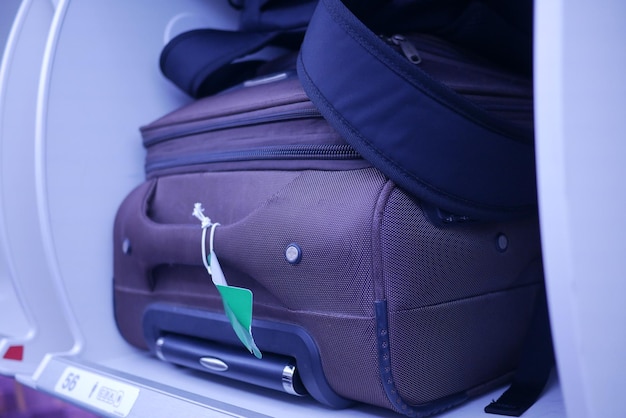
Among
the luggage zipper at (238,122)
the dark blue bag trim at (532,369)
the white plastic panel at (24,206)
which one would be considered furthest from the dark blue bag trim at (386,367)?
the white plastic panel at (24,206)

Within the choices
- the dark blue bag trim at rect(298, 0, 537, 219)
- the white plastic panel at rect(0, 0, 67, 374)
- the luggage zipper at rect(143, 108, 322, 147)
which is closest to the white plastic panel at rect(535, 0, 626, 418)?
the dark blue bag trim at rect(298, 0, 537, 219)

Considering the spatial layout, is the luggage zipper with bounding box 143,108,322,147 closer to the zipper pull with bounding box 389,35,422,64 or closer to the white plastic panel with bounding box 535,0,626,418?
the zipper pull with bounding box 389,35,422,64

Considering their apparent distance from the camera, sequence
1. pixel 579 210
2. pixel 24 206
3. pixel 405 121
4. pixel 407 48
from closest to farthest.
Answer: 1. pixel 579 210
2. pixel 405 121
3. pixel 407 48
4. pixel 24 206

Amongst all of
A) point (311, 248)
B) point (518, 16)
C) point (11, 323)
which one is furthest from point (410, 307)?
point (11, 323)

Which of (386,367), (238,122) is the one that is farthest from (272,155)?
(386,367)

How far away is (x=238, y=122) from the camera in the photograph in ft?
2.22

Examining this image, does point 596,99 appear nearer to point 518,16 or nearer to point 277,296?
point 277,296

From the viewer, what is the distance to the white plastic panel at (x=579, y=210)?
0.34 m

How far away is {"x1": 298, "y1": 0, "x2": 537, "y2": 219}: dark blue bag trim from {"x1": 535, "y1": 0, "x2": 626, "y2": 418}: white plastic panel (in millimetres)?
145

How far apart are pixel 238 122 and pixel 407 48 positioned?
0.20 m

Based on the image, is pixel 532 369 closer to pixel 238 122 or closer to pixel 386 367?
pixel 386 367

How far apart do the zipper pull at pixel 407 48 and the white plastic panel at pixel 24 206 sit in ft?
1.78

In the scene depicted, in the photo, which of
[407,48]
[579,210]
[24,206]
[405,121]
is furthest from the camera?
[24,206]

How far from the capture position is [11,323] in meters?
0.91
